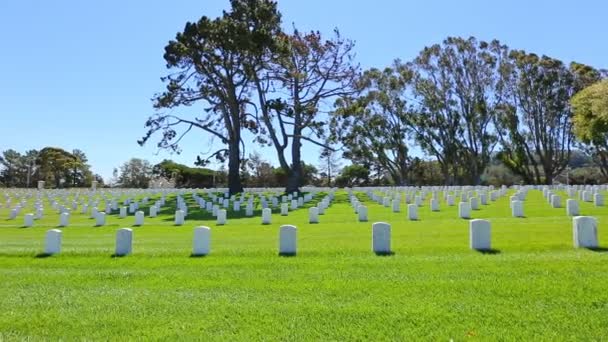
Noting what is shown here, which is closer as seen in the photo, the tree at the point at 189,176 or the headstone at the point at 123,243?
the headstone at the point at 123,243

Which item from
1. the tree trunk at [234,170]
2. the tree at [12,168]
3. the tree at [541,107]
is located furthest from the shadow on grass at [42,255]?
the tree at [12,168]

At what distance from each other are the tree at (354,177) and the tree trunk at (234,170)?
108 feet

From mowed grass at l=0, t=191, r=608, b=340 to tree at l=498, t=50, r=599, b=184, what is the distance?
46982 mm

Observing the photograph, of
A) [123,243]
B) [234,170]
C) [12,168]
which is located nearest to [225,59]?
[234,170]

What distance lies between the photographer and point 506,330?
4.69m

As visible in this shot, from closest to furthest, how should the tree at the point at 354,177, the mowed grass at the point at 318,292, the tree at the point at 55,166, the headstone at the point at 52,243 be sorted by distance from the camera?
the mowed grass at the point at 318,292 < the headstone at the point at 52,243 < the tree at the point at 354,177 < the tree at the point at 55,166

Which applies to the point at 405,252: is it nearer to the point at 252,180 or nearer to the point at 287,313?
the point at 287,313

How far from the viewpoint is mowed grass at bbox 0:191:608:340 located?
4906mm

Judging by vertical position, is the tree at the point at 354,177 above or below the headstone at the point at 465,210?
above

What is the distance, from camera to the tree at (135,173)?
260 ft

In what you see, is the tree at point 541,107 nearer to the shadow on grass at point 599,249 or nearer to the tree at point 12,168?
the shadow on grass at point 599,249

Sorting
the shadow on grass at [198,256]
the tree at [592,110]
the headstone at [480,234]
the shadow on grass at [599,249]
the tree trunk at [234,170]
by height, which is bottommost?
the shadow on grass at [198,256]

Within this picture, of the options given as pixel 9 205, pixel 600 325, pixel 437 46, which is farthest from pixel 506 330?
pixel 437 46

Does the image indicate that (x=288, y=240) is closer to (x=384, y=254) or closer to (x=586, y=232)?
(x=384, y=254)
